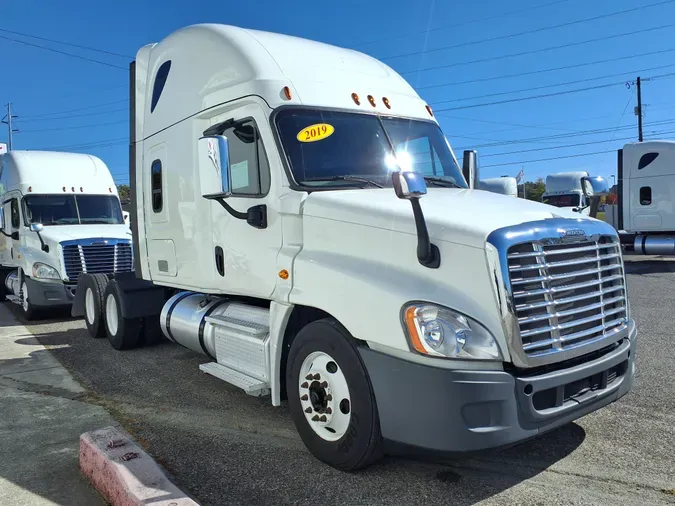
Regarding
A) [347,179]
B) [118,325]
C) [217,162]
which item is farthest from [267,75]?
[118,325]

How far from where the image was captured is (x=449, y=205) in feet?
12.7

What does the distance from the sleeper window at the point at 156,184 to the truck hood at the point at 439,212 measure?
9.18ft

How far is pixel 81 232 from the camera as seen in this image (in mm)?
10953

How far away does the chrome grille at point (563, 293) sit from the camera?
10.8 ft

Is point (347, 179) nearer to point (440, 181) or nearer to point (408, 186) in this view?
point (440, 181)

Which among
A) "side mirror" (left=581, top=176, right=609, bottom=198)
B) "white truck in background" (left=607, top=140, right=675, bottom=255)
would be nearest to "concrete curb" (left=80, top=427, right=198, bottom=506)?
"side mirror" (left=581, top=176, right=609, bottom=198)

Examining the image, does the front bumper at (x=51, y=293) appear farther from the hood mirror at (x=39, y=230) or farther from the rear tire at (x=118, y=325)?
the rear tire at (x=118, y=325)

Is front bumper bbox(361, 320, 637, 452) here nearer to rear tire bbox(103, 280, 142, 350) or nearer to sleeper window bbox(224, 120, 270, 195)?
sleeper window bbox(224, 120, 270, 195)

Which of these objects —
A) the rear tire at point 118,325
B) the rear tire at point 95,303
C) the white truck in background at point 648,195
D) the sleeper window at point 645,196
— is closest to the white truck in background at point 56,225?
the rear tire at point 95,303

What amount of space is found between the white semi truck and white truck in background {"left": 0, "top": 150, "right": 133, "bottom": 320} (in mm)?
5170

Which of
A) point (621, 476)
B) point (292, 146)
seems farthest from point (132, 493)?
point (621, 476)

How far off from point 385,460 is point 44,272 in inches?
347

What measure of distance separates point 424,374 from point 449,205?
121 centimetres

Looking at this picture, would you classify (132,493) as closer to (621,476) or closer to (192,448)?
(192,448)
